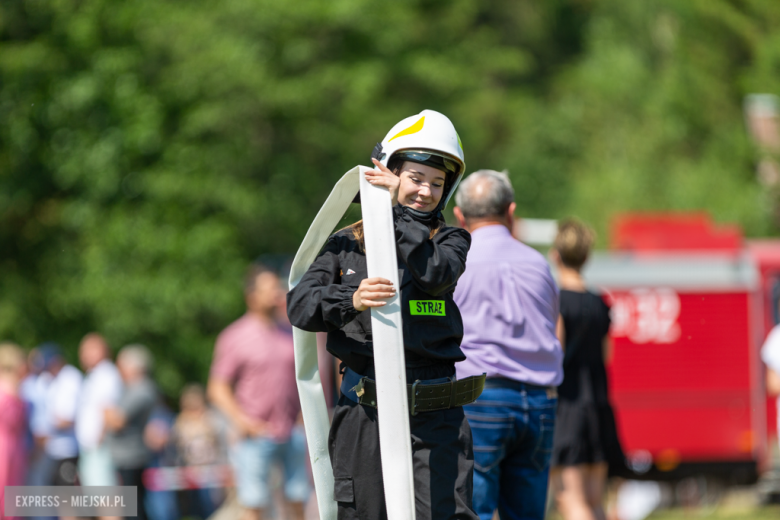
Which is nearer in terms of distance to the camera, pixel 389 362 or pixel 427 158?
pixel 389 362

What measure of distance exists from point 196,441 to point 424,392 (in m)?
10.2

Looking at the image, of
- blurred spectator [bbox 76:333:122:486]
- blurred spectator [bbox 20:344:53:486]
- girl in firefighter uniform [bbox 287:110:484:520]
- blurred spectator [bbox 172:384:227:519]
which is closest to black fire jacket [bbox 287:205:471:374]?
girl in firefighter uniform [bbox 287:110:484:520]

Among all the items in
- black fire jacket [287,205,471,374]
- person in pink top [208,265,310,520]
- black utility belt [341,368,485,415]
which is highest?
black fire jacket [287,205,471,374]

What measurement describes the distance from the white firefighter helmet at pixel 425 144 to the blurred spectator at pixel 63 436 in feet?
21.9

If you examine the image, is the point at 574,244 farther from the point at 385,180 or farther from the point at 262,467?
the point at 262,467

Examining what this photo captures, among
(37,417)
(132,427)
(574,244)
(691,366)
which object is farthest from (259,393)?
(691,366)

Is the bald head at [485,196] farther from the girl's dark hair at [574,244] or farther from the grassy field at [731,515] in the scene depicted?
the grassy field at [731,515]

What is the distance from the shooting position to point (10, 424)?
8125 mm

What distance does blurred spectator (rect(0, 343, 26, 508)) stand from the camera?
8.04m

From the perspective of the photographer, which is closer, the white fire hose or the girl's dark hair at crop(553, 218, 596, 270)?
the white fire hose

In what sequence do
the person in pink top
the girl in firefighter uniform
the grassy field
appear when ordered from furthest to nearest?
1. the grassy field
2. the person in pink top
3. the girl in firefighter uniform

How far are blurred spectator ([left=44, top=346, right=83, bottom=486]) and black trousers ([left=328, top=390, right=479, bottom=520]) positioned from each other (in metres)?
6.55

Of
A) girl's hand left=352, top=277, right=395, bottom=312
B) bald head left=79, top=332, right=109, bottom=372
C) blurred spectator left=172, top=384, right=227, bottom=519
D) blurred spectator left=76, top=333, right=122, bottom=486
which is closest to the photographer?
girl's hand left=352, top=277, right=395, bottom=312

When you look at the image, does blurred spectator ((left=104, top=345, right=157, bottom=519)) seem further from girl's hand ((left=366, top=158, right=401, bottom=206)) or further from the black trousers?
girl's hand ((left=366, top=158, right=401, bottom=206))
